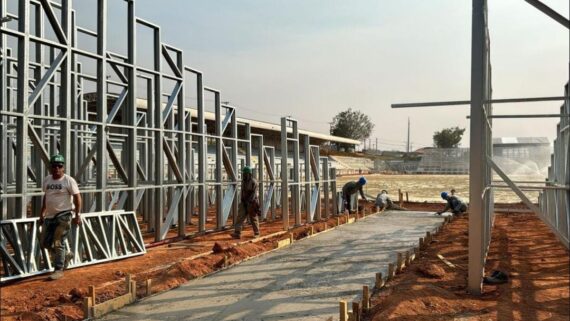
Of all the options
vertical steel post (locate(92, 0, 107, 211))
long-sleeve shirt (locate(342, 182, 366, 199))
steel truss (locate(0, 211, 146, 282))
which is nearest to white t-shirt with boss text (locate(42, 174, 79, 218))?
steel truss (locate(0, 211, 146, 282))

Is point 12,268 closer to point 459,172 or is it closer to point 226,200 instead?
point 226,200

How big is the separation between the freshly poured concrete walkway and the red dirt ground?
611 mm

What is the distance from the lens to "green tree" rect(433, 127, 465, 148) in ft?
293

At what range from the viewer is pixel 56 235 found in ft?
24.5

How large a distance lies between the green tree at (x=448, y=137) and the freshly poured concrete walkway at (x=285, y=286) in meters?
82.3

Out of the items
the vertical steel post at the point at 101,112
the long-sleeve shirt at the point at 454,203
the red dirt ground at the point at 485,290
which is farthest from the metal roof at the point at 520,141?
the vertical steel post at the point at 101,112

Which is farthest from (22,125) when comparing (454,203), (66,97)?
(454,203)

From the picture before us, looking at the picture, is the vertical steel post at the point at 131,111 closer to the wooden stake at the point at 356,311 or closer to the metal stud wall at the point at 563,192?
the wooden stake at the point at 356,311

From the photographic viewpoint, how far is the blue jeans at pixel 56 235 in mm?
7441

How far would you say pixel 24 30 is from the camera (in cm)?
795

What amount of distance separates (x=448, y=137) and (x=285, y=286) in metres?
88.4

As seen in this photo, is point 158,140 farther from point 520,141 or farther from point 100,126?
point 520,141

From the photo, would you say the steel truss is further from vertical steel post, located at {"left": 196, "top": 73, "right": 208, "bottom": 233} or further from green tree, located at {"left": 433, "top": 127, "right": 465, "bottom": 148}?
green tree, located at {"left": 433, "top": 127, "right": 465, "bottom": 148}

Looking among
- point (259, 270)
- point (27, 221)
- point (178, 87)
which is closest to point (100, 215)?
point (27, 221)
